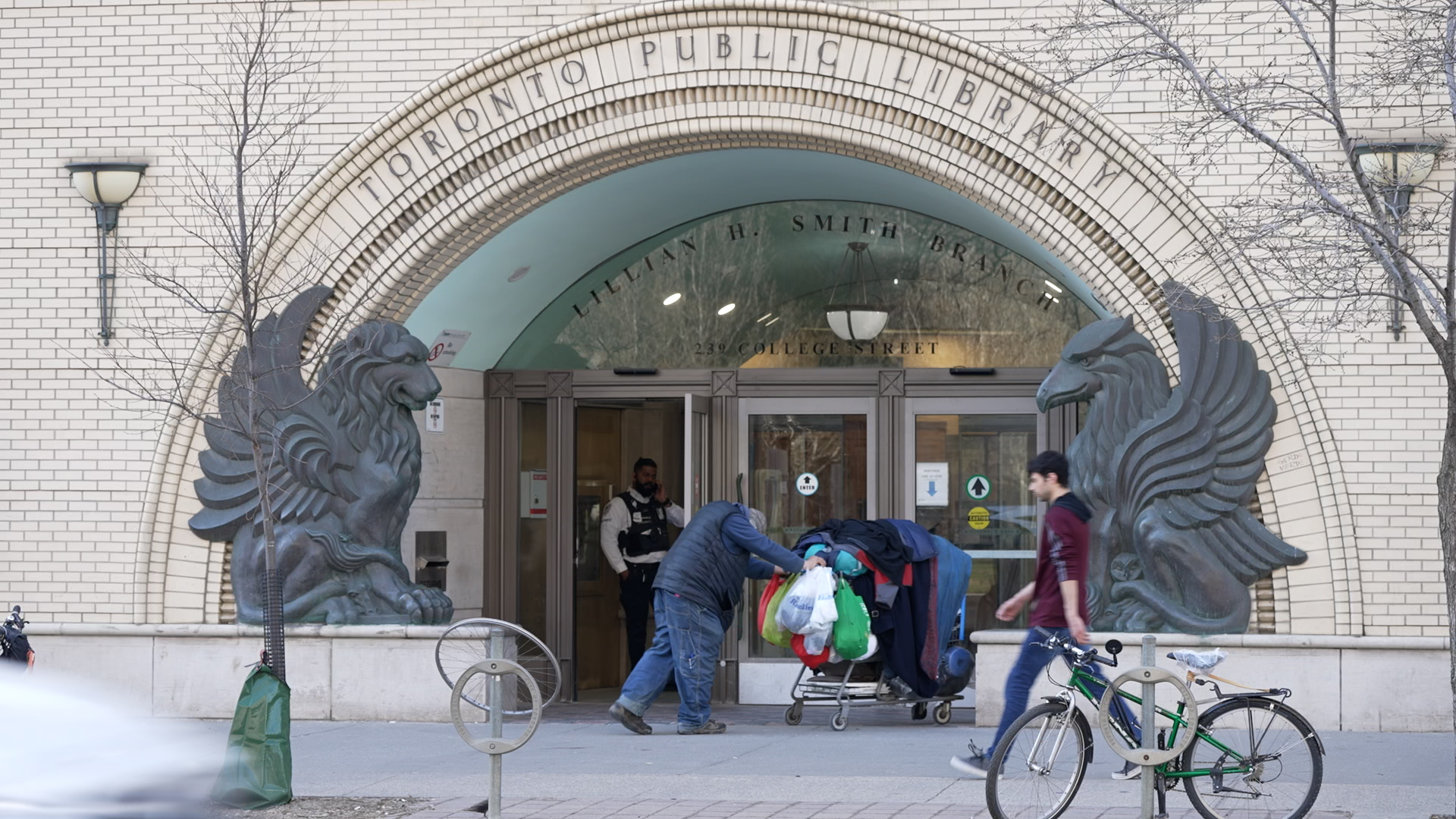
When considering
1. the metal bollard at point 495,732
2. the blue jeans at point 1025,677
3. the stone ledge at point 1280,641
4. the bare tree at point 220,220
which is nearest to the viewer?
the metal bollard at point 495,732

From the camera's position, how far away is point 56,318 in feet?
40.5

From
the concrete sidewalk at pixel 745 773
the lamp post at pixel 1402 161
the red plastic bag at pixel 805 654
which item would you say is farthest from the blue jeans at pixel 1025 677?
the lamp post at pixel 1402 161

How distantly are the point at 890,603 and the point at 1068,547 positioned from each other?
3.55 metres

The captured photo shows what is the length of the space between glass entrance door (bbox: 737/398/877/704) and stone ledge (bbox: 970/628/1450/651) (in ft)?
10.7

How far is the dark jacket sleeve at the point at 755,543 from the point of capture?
11.1 m

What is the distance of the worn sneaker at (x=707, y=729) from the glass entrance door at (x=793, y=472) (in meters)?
2.38

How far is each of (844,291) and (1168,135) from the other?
3.59 m

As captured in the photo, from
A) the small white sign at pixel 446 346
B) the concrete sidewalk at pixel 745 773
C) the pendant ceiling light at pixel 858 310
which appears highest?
the pendant ceiling light at pixel 858 310

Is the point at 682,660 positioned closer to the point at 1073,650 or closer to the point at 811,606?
the point at 811,606

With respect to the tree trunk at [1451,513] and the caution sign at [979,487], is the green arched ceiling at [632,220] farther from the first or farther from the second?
the tree trunk at [1451,513]

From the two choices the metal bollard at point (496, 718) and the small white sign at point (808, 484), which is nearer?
the metal bollard at point (496, 718)

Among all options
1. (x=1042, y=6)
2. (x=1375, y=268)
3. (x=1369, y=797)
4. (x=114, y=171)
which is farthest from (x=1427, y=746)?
(x=114, y=171)

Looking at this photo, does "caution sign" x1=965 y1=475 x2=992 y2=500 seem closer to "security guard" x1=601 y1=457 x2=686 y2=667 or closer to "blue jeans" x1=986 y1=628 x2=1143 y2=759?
"security guard" x1=601 y1=457 x2=686 y2=667

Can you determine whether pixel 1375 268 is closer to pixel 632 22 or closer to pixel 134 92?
pixel 632 22
